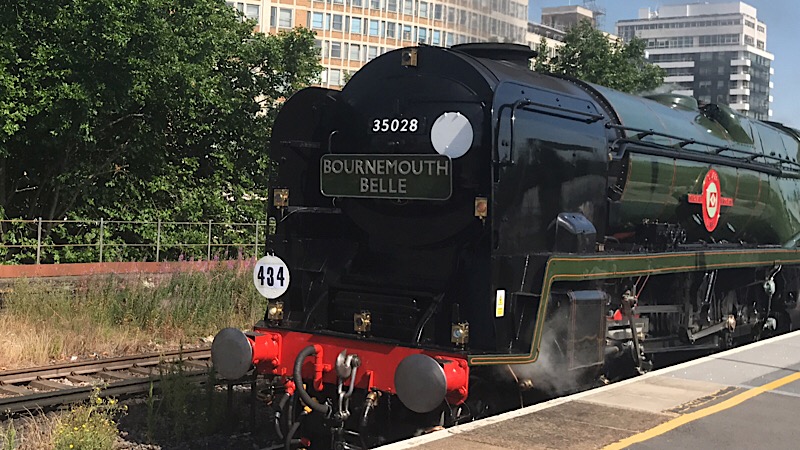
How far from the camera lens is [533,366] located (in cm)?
635

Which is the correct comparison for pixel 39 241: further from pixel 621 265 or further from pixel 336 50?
pixel 336 50

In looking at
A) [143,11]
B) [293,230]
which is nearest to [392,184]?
[293,230]

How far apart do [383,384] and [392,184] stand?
1525mm

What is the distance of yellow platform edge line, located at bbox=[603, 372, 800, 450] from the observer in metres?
5.29

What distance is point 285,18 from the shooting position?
63.5 metres

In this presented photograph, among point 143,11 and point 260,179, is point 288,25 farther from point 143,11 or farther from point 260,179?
point 143,11

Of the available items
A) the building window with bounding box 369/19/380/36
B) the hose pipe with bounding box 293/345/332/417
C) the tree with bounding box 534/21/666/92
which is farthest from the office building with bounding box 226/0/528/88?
the hose pipe with bounding box 293/345/332/417

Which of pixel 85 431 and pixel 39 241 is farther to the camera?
pixel 39 241

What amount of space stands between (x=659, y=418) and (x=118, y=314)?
8011mm

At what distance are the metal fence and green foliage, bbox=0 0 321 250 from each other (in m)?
0.35

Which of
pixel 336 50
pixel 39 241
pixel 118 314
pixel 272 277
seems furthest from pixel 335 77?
pixel 272 277

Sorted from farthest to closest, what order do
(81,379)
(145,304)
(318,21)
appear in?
(318,21) < (145,304) < (81,379)

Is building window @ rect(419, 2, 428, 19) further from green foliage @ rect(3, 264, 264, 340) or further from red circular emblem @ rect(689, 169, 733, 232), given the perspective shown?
red circular emblem @ rect(689, 169, 733, 232)

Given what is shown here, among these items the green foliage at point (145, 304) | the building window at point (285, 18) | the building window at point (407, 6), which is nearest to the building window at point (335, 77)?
the building window at point (285, 18)
